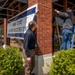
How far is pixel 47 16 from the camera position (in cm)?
608

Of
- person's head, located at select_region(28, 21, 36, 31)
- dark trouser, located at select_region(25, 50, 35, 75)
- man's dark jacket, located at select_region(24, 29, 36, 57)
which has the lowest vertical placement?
dark trouser, located at select_region(25, 50, 35, 75)

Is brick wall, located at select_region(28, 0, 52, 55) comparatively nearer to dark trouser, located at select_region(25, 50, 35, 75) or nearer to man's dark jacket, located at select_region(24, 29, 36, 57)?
dark trouser, located at select_region(25, 50, 35, 75)

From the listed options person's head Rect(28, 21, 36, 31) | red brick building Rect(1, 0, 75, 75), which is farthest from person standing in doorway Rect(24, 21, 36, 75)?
red brick building Rect(1, 0, 75, 75)

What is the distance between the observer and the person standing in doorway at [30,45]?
17.0 ft

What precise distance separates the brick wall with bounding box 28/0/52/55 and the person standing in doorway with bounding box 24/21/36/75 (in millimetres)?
360

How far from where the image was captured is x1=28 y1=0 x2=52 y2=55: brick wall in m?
5.82

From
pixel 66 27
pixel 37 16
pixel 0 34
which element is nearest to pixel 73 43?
pixel 66 27

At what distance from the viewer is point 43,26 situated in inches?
234

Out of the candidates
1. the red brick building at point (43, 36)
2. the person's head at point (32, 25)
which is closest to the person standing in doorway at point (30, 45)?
the person's head at point (32, 25)

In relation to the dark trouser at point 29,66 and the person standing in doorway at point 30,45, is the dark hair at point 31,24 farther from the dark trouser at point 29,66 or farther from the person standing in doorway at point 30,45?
the dark trouser at point 29,66

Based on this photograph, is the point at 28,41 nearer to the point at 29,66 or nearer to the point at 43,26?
the point at 29,66

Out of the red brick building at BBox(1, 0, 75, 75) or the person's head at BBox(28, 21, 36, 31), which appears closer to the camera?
the person's head at BBox(28, 21, 36, 31)

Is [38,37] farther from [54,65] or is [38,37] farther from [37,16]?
[54,65]

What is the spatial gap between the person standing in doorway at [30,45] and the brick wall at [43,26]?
0.36 m
